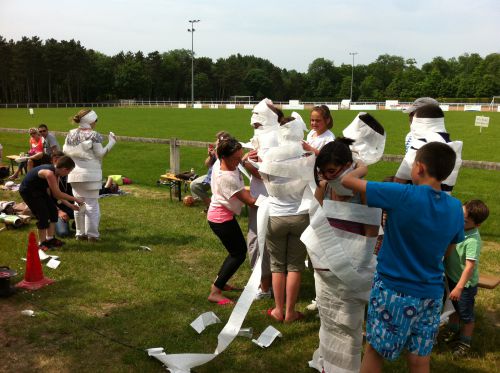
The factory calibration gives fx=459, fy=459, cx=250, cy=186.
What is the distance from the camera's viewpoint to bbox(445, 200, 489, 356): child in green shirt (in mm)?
3791

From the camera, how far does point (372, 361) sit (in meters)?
2.85

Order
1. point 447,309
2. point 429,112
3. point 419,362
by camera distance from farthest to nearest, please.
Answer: point 429,112
point 447,309
point 419,362

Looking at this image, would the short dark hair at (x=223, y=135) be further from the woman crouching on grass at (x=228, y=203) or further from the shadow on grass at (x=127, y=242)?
the shadow on grass at (x=127, y=242)

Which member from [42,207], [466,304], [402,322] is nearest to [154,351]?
[402,322]

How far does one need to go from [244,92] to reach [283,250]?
399ft

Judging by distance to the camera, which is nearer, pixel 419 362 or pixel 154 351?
pixel 419 362

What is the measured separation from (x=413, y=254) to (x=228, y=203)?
2409 mm

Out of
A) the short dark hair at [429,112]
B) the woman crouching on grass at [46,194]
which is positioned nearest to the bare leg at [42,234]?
the woman crouching on grass at [46,194]

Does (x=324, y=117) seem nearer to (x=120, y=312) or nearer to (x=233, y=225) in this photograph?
(x=233, y=225)

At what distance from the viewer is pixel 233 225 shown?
4.84 metres

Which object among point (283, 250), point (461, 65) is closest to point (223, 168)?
point (283, 250)

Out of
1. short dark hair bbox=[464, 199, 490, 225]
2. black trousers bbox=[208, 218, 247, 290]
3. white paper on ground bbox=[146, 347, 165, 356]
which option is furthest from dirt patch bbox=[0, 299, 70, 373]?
short dark hair bbox=[464, 199, 490, 225]

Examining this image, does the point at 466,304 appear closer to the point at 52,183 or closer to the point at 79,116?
the point at 52,183

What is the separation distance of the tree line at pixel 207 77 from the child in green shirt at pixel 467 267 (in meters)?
86.1
